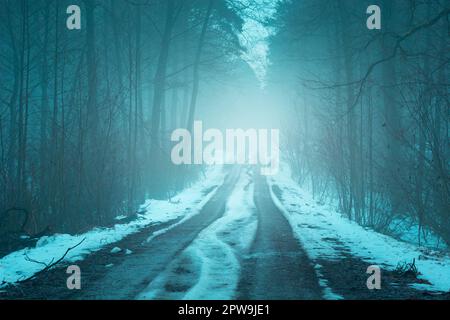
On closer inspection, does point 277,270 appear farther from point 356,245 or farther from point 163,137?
point 163,137

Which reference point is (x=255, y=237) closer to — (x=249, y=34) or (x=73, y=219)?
(x=73, y=219)

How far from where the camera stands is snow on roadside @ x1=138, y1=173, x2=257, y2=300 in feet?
19.4

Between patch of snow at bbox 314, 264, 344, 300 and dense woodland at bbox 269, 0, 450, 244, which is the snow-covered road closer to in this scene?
patch of snow at bbox 314, 264, 344, 300

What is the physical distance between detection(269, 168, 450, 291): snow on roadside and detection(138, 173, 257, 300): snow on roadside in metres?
1.39

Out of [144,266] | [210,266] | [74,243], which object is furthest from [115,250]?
[210,266]

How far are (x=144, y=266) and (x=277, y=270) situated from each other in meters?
2.21

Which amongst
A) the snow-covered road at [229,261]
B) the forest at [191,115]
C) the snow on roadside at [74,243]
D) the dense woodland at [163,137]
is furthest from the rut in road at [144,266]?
the dense woodland at [163,137]

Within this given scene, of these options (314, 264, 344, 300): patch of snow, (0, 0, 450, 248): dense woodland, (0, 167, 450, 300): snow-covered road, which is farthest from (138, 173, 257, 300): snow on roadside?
(0, 0, 450, 248): dense woodland

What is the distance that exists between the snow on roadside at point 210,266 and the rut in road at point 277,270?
211 mm

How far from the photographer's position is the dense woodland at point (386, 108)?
1041 centimetres

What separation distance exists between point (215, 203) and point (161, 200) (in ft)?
8.87
